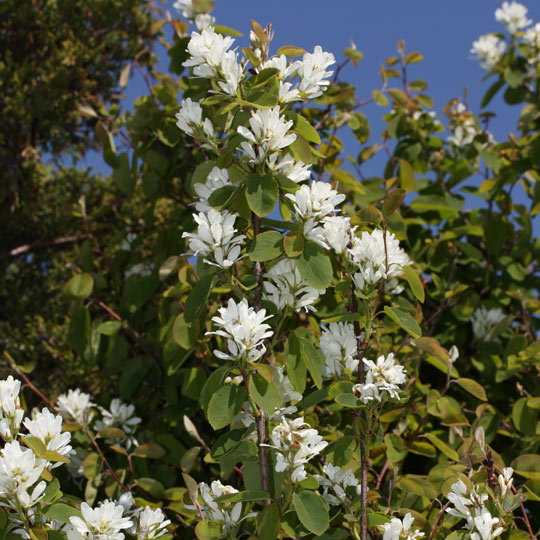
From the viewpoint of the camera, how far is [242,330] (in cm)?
139

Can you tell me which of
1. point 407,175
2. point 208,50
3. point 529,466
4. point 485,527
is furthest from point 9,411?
point 407,175

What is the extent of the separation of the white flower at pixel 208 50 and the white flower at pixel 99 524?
3.35 ft

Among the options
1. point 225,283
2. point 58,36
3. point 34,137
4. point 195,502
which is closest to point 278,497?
point 195,502

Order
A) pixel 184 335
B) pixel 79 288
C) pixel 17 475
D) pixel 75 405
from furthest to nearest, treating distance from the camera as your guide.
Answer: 1. pixel 79 288
2. pixel 75 405
3. pixel 184 335
4. pixel 17 475

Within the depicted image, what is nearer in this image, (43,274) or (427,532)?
(427,532)

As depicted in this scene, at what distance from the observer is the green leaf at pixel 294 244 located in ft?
4.88

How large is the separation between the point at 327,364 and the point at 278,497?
0.37 meters

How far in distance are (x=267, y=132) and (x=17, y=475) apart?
89 cm

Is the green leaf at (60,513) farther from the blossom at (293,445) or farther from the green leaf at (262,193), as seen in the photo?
the green leaf at (262,193)

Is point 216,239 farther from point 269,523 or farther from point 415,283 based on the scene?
point 269,523

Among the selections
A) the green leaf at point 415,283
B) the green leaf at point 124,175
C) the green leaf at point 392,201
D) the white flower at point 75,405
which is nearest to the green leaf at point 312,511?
the green leaf at point 415,283

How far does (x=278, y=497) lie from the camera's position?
4.81 ft

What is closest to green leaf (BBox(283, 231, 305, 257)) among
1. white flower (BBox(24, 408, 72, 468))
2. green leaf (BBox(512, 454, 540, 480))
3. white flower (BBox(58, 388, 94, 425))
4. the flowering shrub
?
the flowering shrub

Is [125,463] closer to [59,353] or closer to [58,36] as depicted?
[59,353]
